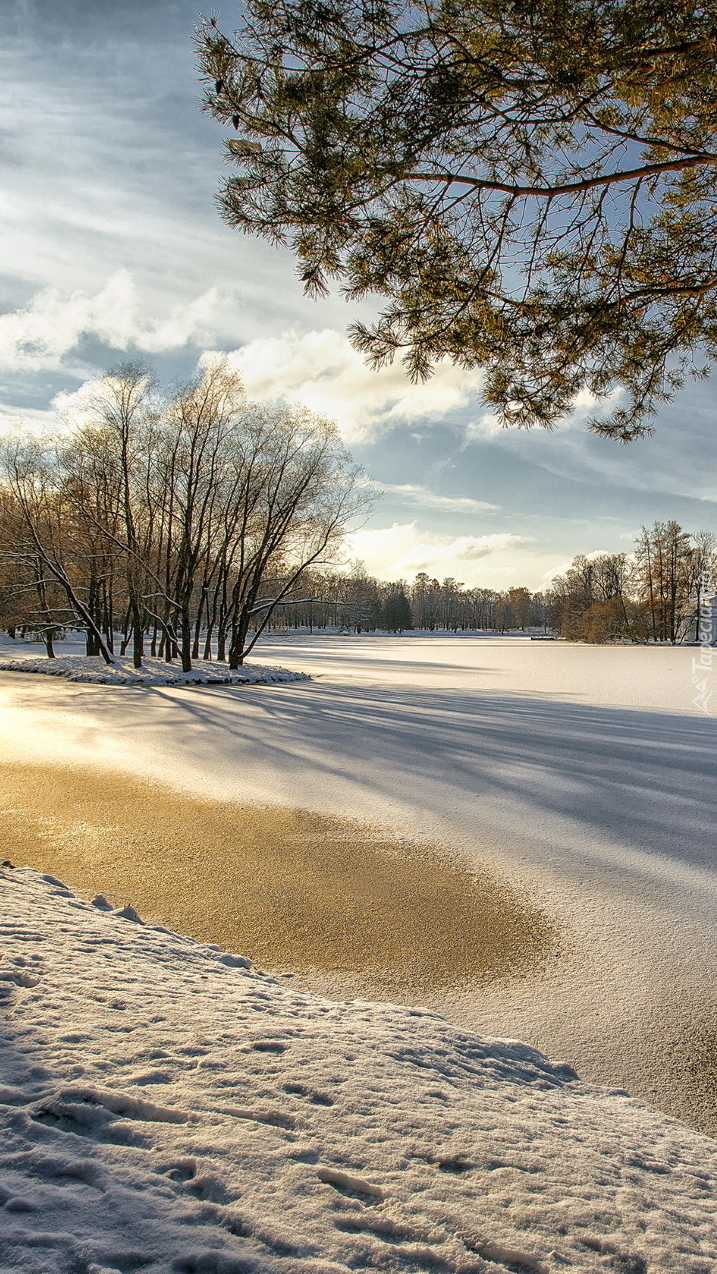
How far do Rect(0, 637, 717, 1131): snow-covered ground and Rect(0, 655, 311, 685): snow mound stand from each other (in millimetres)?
2647

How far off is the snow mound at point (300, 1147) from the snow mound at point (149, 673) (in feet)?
57.2

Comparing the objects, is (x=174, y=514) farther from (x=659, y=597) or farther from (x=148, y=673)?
(x=659, y=597)

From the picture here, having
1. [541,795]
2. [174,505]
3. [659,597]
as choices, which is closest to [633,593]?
[659,597]

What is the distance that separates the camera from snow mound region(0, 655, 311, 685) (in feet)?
62.7

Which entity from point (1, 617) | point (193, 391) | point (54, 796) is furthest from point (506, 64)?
point (1, 617)

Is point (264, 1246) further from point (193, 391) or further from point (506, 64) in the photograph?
point (193, 391)

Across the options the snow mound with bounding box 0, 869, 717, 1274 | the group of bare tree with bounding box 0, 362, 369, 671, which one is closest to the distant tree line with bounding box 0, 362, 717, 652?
the group of bare tree with bounding box 0, 362, 369, 671

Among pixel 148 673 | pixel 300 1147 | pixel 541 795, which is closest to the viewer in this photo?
pixel 300 1147

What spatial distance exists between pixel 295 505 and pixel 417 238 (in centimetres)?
1786

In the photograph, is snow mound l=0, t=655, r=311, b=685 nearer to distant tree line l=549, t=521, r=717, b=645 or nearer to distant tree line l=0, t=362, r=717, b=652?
distant tree line l=0, t=362, r=717, b=652

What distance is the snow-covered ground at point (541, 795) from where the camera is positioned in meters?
2.84

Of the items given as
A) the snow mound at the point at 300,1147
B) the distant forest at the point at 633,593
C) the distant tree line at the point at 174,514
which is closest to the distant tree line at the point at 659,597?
the distant forest at the point at 633,593

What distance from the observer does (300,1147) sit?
1.49 meters

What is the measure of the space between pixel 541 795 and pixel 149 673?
630 inches
